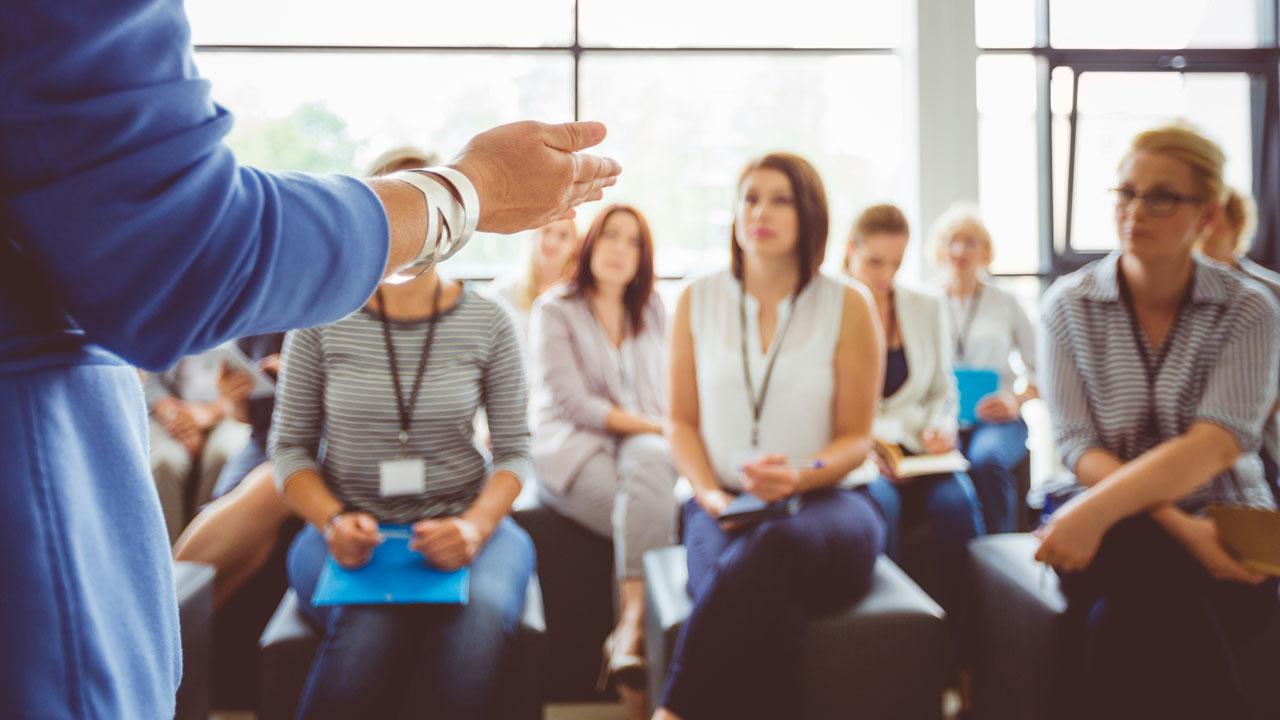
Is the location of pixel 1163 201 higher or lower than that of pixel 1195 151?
lower

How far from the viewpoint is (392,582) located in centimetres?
200

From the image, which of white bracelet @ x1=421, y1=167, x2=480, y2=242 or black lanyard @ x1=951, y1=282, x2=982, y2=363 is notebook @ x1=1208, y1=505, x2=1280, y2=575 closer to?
white bracelet @ x1=421, y1=167, x2=480, y2=242

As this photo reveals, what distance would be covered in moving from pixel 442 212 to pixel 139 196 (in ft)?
0.78

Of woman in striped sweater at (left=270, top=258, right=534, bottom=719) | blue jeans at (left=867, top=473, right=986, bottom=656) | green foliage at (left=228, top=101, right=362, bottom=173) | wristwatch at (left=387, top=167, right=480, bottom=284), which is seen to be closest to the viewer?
wristwatch at (left=387, top=167, right=480, bottom=284)

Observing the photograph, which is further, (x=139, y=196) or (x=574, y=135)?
(x=574, y=135)

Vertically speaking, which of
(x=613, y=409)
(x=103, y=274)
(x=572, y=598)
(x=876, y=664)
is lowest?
(x=572, y=598)

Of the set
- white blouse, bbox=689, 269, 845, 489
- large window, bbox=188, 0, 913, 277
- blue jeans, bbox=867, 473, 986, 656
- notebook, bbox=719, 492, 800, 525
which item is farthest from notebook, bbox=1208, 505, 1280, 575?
large window, bbox=188, 0, 913, 277

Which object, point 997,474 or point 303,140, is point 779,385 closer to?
point 997,474

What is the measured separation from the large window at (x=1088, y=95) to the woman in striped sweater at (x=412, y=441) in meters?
4.74

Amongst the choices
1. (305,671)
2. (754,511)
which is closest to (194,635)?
(305,671)

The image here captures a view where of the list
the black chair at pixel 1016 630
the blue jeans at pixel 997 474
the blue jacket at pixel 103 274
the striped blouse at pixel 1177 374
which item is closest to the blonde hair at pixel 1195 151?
the striped blouse at pixel 1177 374

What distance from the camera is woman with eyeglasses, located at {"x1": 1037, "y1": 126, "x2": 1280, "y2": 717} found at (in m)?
1.97

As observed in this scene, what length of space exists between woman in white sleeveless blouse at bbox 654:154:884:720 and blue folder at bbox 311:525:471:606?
1.80 ft

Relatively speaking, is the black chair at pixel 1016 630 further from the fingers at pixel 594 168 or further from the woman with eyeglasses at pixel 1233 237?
the fingers at pixel 594 168
